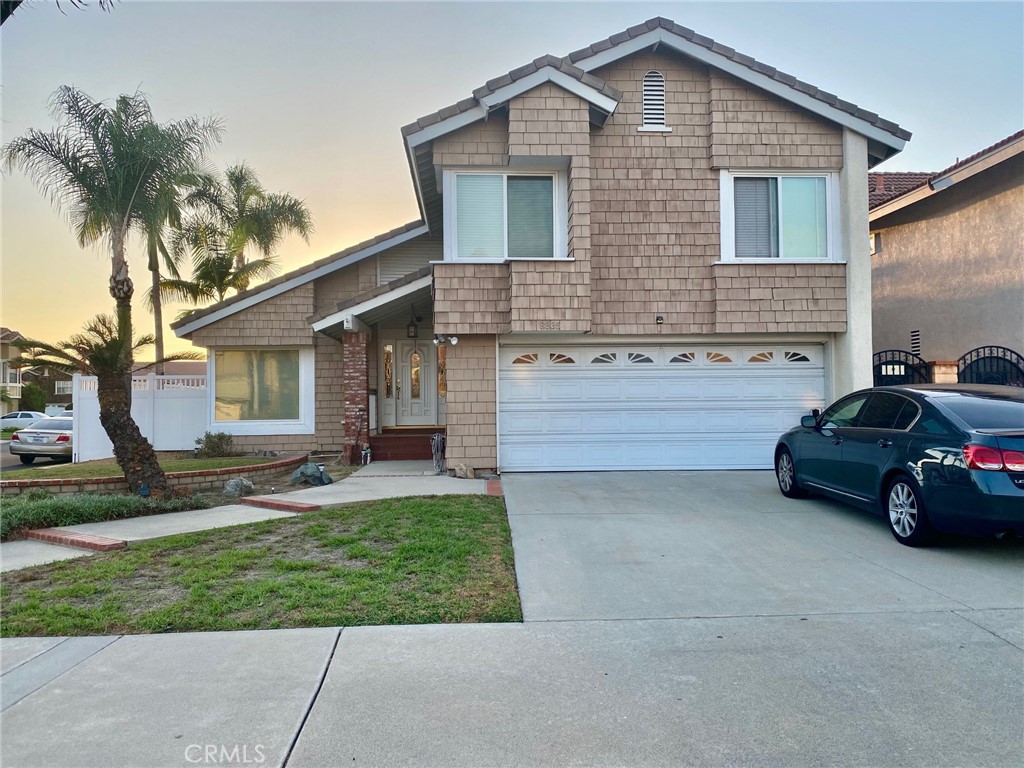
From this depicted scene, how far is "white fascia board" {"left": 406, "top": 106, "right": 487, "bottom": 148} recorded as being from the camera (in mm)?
10625

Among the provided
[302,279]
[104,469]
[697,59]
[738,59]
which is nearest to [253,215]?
[302,279]

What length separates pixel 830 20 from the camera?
11742mm

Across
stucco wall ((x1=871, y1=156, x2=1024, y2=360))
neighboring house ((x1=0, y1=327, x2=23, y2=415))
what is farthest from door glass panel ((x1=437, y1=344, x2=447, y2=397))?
neighboring house ((x1=0, y1=327, x2=23, y2=415))

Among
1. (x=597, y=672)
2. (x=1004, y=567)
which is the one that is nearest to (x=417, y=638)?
(x=597, y=672)

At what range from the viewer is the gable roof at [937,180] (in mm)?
12367

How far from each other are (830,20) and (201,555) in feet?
42.8

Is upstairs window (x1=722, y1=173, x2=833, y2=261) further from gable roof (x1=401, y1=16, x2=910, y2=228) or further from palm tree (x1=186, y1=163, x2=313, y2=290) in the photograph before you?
palm tree (x1=186, y1=163, x2=313, y2=290)

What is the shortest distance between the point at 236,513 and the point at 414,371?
307 inches

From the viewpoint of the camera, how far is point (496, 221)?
11078 mm

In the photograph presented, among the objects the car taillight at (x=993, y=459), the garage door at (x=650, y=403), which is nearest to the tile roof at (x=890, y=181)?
the garage door at (x=650, y=403)

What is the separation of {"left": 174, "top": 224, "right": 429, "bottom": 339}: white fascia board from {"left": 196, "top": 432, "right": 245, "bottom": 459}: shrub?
2301mm

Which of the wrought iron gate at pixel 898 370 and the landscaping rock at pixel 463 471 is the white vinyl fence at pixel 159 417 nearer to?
the landscaping rock at pixel 463 471

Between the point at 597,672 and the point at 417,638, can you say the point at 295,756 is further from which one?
the point at 597,672
